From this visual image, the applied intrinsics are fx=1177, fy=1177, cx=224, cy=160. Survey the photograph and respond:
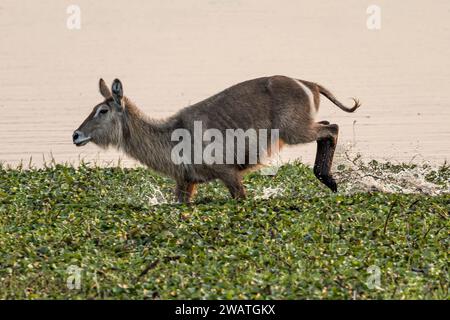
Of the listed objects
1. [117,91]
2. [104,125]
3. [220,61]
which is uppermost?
[220,61]

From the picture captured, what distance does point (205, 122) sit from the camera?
29.5ft

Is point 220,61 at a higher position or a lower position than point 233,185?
higher

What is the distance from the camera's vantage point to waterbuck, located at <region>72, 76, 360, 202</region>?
9047 mm

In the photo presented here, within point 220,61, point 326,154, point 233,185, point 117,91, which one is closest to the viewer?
point 233,185

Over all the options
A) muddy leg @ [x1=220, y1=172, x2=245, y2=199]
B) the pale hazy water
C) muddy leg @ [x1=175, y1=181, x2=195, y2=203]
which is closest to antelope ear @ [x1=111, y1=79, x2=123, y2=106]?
muddy leg @ [x1=175, y1=181, x2=195, y2=203]

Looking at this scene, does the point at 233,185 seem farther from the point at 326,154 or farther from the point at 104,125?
the point at 104,125

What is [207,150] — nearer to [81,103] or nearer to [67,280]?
[67,280]

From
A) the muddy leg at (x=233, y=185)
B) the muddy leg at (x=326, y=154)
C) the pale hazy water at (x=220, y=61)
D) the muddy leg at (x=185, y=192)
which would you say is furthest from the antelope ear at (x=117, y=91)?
the pale hazy water at (x=220, y=61)

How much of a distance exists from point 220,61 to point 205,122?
28.1 feet

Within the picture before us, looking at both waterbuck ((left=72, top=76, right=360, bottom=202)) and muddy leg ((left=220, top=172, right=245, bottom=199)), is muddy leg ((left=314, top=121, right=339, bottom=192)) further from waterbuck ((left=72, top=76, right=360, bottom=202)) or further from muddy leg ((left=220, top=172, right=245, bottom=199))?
muddy leg ((left=220, top=172, right=245, bottom=199))

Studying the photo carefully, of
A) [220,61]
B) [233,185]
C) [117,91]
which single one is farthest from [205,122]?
[220,61]

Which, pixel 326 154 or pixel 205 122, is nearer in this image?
pixel 205 122

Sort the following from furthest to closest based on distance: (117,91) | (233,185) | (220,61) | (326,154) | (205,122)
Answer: (220,61), (326,154), (117,91), (205,122), (233,185)

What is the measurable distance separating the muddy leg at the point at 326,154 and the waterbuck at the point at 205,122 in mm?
36
